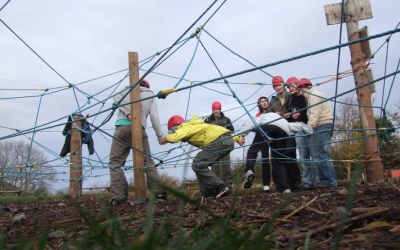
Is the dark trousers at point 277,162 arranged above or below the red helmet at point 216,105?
below

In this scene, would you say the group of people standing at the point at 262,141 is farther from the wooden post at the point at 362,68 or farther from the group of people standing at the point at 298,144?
the wooden post at the point at 362,68

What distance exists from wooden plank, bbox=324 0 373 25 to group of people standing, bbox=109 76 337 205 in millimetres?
1204

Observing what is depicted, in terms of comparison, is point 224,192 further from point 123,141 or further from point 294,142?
point 294,142

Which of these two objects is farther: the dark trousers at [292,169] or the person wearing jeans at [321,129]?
the dark trousers at [292,169]

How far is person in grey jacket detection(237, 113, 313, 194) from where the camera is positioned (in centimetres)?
537

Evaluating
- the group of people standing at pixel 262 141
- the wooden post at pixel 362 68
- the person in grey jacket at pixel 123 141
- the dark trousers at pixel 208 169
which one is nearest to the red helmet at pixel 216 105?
Result: the group of people standing at pixel 262 141

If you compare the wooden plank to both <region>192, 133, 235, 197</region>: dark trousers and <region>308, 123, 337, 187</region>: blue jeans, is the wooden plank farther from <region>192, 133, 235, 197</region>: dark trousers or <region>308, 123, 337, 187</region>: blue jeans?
<region>192, 133, 235, 197</region>: dark trousers

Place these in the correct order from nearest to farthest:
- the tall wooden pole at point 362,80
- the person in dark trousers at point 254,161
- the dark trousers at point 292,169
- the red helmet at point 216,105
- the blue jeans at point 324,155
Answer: the person in dark trousers at point 254,161 → the blue jeans at point 324,155 → the dark trousers at point 292,169 → the tall wooden pole at point 362,80 → the red helmet at point 216,105

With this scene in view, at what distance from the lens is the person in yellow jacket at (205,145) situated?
5.30 meters

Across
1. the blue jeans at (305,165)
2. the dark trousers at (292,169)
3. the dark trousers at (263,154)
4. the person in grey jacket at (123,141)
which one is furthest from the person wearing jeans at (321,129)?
the person in grey jacket at (123,141)

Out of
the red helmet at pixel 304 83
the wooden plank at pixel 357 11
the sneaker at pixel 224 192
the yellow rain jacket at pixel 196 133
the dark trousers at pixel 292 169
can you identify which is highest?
the wooden plank at pixel 357 11

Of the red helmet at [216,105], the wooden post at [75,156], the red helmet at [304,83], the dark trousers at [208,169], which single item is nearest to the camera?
the dark trousers at [208,169]

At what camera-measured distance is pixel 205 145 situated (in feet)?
17.3

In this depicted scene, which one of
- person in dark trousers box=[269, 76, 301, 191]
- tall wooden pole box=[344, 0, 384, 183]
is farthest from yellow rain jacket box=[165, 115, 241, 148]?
tall wooden pole box=[344, 0, 384, 183]
